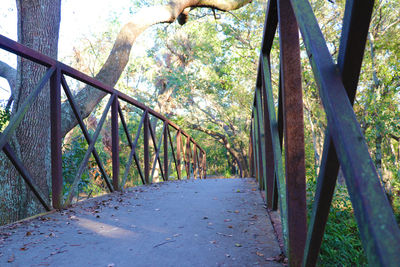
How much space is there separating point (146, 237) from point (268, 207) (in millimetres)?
1184

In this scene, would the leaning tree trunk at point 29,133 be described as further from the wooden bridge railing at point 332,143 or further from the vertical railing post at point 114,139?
the wooden bridge railing at point 332,143

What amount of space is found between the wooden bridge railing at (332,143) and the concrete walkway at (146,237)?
0.51m

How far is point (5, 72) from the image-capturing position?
619 centimetres

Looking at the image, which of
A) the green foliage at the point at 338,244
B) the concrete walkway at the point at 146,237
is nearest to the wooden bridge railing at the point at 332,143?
the concrete walkway at the point at 146,237

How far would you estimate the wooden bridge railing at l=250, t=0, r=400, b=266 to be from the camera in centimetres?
69

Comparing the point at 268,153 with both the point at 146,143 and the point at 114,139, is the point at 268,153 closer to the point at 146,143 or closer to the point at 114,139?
the point at 114,139

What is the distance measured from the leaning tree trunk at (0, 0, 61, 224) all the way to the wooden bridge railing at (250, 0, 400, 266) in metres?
3.47

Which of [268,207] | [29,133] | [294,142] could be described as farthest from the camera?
[29,133]

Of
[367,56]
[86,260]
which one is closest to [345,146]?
[86,260]

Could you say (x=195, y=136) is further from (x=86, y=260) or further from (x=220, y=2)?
(x=86, y=260)

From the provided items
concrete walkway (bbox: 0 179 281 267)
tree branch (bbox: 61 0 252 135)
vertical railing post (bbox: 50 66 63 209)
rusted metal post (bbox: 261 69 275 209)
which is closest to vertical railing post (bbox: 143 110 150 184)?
tree branch (bbox: 61 0 252 135)

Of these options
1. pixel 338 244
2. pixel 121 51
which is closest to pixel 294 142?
pixel 338 244

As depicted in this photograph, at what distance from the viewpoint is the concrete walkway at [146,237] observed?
187cm

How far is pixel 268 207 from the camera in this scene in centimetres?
298
